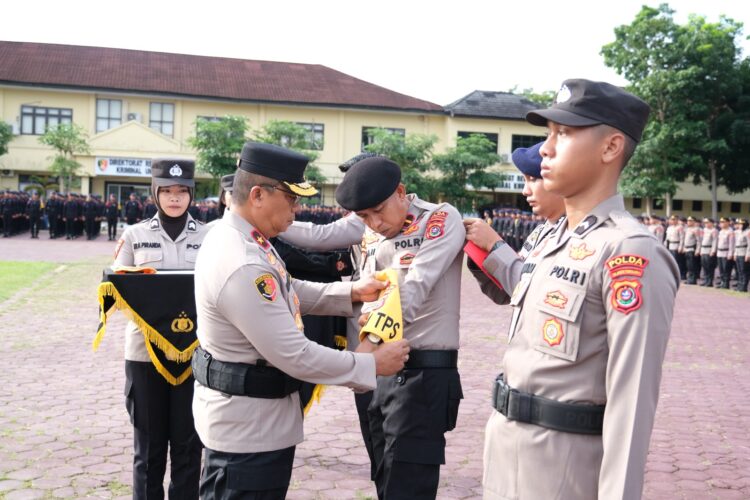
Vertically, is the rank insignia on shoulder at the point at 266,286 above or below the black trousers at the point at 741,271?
above

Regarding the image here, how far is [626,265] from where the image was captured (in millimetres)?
2188

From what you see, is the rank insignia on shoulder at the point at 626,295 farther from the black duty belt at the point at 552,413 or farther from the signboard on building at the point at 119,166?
the signboard on building at the point at 119,166

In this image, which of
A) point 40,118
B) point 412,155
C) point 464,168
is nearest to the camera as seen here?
point 412,155

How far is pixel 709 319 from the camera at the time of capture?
14.0 meters

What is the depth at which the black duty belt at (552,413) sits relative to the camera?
2287 mm

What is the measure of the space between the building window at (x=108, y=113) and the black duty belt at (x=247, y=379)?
39124 millimetres

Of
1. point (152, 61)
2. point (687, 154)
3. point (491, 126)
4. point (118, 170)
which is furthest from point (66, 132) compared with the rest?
point (687, 154)

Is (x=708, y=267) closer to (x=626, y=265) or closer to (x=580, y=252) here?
(x=580, y=252)

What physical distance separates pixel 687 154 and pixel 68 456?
36.0m

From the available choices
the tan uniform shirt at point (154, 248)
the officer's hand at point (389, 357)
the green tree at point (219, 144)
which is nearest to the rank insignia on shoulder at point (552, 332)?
the officer's hand at point (389, 357)

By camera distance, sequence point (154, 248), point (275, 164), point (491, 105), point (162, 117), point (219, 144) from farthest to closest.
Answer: point (491, 105), point (162, 117), point (219, 144), point (154, 248), point (275, 164)

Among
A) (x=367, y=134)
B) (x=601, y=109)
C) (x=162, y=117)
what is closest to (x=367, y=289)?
(x=601, y=109)

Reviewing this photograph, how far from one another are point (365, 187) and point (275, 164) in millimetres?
601

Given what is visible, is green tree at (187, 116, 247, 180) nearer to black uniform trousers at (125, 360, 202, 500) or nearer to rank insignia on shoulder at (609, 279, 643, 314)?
black uniform trousers at (125, 360, 202, 500)
